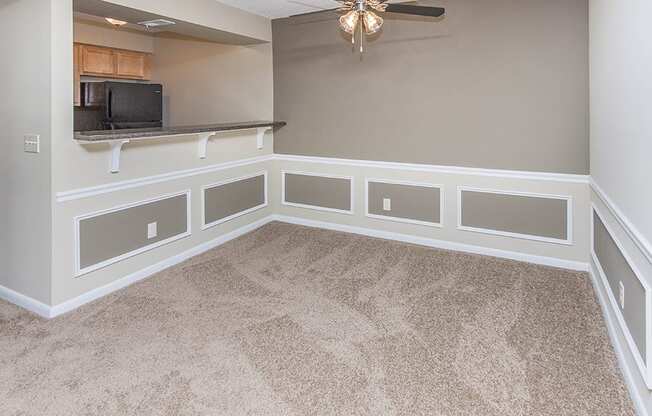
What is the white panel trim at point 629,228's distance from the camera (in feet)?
5.57

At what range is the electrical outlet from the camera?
11.0 feet

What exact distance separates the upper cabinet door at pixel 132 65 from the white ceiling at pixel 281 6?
2.01 metres

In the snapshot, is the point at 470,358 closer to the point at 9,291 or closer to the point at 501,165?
the point at 501,165

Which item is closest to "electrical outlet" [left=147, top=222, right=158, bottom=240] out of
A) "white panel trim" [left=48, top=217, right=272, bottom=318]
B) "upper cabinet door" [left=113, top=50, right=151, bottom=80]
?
"white panel trim" [left=48, top=217, right=272, bottom=318]

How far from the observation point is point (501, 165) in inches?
148

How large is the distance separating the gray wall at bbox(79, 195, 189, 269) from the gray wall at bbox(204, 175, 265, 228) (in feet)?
1.03

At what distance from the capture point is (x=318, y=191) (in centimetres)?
470

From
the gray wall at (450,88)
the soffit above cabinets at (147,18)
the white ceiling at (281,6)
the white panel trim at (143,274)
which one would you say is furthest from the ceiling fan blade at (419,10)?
the white panel trim at (143,274)

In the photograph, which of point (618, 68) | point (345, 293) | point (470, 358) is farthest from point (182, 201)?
point (618, 68)

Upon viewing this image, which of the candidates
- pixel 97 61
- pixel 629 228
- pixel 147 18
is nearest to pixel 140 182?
pixel 147 18

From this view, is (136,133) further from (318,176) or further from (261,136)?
(318,176)

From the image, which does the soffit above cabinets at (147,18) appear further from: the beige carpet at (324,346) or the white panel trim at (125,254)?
the beige carpet at (324,346)

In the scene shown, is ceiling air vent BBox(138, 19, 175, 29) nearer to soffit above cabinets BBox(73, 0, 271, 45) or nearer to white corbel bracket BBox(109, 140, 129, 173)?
soffit above cabinets BBox(73, 0, 271, 45)

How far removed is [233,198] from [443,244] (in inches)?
81.2
